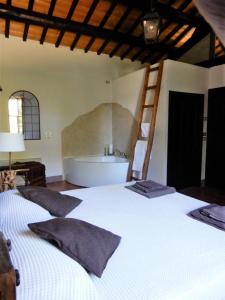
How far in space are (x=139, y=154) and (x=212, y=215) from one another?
274 cm

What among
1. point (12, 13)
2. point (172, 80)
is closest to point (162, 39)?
point (172, 80)

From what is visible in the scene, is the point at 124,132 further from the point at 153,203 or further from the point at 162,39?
the point at 153,203

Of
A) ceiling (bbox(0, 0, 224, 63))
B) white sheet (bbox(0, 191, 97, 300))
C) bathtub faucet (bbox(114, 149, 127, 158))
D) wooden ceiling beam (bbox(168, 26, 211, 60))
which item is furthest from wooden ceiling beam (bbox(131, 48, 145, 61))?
white sheet (bbox(0, 191, 97, 300))

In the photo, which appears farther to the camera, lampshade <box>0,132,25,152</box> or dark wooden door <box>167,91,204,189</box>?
dark wooden door <box>167,91,204,189</box>

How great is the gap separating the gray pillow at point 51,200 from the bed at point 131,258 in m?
0.06

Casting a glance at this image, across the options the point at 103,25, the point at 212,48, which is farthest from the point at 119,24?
the point at 212,48

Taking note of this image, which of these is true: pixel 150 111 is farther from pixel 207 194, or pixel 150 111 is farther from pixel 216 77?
pixel 207 194

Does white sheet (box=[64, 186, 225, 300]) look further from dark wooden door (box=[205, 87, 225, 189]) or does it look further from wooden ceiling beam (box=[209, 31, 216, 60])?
wooden ceiling beam (box=[209, 31, 216, 60])

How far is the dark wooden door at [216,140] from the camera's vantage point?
427 cm

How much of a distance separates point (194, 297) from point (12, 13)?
4.22 metres

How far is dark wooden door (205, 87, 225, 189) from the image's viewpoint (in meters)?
4.27

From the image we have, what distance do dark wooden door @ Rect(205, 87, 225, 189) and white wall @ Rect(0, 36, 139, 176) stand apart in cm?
229

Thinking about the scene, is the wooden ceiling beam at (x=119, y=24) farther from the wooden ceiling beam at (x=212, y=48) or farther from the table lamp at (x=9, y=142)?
the table lamp at (x=9, y=142)

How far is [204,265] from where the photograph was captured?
1121 mm
